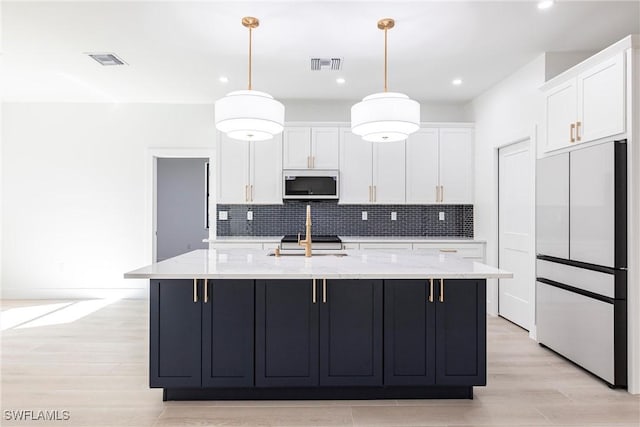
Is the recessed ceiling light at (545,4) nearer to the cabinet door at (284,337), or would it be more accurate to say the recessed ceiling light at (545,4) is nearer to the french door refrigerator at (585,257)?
the french door refrigerator at (585,257)

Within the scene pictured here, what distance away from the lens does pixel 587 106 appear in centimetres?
311

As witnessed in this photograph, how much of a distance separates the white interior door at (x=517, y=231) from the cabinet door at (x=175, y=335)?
3.04 meters

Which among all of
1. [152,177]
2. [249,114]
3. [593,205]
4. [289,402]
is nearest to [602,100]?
[593,205]

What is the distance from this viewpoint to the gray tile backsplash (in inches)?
220

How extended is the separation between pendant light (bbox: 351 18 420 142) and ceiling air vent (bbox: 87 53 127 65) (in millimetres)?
2562

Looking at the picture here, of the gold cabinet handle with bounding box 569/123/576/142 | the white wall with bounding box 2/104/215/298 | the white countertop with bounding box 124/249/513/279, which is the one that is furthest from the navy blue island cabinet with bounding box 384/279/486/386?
the white wall with bounding box 2/104/215/298

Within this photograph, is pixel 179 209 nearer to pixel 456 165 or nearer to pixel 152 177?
pixel 152 177

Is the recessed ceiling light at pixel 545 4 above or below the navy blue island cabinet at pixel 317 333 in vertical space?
above

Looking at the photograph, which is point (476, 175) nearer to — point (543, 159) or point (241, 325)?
point (543, 159)

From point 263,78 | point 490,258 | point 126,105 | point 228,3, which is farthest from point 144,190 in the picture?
point 490,258

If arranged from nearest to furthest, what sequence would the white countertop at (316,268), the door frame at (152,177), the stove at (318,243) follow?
the white countertop at (316,268) → the stove at (318,243) → the door frame at (152,177)

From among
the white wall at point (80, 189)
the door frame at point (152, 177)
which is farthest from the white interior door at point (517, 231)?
the white wall at point (80, 189)

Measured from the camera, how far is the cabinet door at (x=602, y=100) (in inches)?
109

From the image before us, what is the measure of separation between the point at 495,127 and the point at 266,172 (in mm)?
2750
